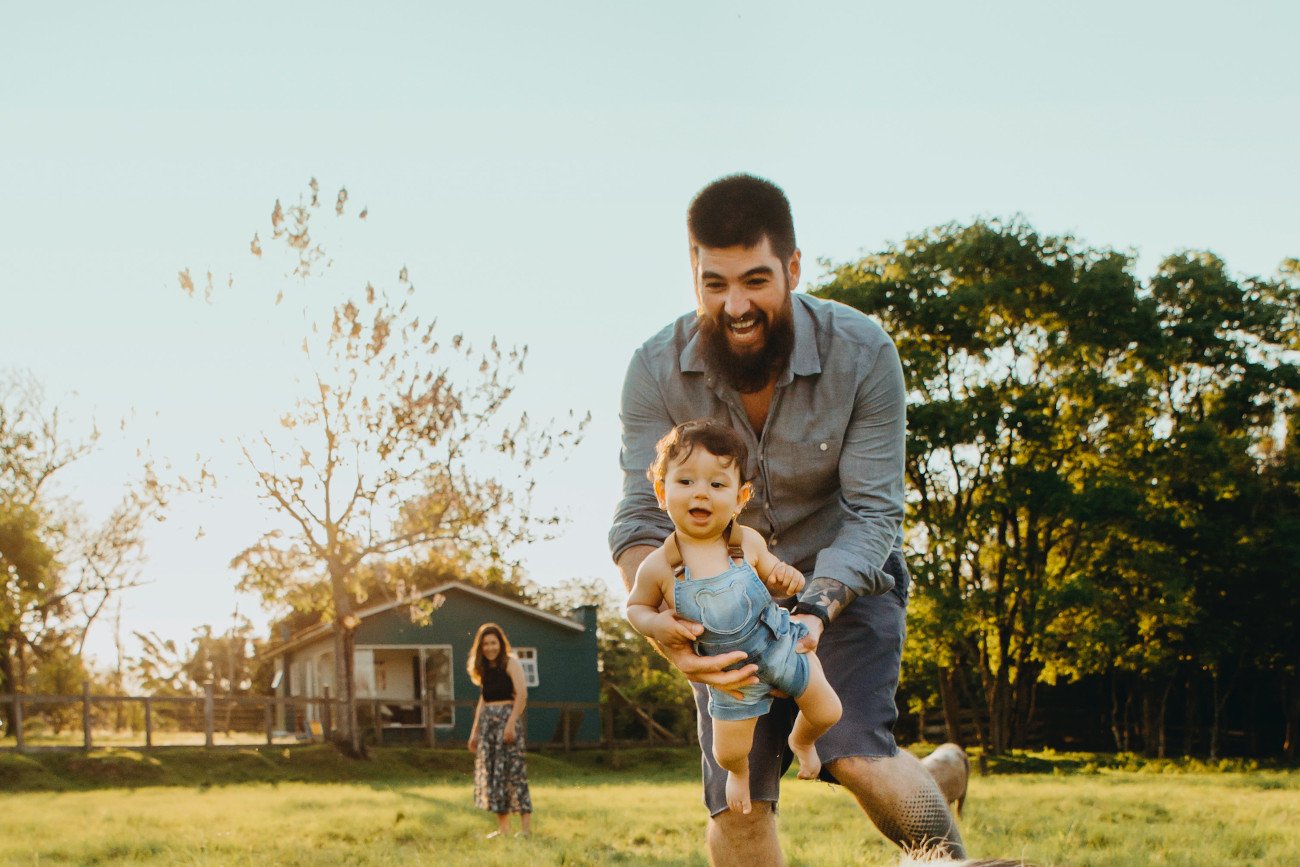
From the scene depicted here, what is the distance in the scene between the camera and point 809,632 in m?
3.59

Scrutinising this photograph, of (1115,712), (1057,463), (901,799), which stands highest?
(1057,463)

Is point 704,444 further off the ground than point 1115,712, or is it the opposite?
point 704,444

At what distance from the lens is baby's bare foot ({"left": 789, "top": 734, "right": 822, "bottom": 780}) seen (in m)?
3.97

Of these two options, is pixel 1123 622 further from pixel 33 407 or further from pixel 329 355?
pixel 33 407

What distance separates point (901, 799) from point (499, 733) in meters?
8.83

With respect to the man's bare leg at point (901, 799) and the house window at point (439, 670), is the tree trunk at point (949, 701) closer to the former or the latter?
the house window at point (439, 670)

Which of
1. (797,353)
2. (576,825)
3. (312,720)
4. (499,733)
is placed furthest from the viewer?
(312,720)

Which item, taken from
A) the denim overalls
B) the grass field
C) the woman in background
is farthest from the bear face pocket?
the woman in background

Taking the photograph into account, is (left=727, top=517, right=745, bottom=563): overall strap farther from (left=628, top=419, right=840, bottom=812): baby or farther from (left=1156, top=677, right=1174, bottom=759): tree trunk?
(left=1156, top=677, right=1174, bottom=759): tree trunk

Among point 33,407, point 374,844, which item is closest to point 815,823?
point 374,844

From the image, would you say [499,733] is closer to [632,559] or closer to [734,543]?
[632,559]

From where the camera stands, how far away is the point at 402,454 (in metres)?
24.5

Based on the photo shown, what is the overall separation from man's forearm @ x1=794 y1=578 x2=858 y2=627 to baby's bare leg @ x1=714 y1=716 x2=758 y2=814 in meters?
0.34

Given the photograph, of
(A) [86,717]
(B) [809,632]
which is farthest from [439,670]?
(B) [809,632]
